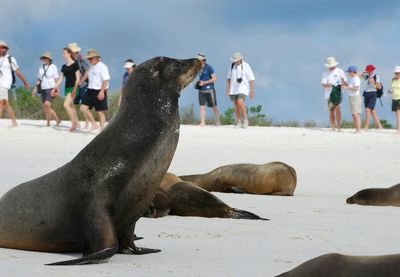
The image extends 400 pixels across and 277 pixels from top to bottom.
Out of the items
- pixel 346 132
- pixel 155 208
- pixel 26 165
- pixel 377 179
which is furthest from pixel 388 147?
pixel 155 208

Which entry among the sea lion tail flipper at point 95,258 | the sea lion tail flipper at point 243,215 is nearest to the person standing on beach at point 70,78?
the sea lion tail flipper at point 243,215

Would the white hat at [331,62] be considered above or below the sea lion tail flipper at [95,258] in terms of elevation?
above

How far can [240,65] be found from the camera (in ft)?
70.3

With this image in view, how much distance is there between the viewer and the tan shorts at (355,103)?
21.2 metres

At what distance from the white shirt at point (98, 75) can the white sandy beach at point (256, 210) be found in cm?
122

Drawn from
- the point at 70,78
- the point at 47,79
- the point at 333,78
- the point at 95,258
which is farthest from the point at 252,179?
the point at 47,79

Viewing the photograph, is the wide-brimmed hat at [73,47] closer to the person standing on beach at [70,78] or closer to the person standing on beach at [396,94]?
the person standing on beach at [70,78]

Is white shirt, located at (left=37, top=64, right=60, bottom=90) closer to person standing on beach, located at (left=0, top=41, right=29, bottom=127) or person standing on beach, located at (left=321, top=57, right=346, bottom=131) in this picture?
person standing on beach, located at (left=0, top=41, right=29, bottom=127)

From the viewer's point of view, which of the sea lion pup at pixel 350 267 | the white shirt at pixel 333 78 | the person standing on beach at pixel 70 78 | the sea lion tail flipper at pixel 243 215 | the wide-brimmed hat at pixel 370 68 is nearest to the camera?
the sea lion pup at pixel 350 267

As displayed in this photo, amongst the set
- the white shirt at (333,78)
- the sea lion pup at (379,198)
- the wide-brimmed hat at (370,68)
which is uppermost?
the wide-brimmed hat at (370,68)

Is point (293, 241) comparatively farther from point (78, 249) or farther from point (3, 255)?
point (3, 255)

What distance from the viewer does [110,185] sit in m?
5.51

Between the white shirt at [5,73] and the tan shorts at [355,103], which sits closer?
the white shirt at [5,73]

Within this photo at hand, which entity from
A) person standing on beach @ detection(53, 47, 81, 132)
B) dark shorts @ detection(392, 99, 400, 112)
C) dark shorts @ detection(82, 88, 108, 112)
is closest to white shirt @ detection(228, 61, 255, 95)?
dark shorts @ detection(82, 88, 108, 112)
